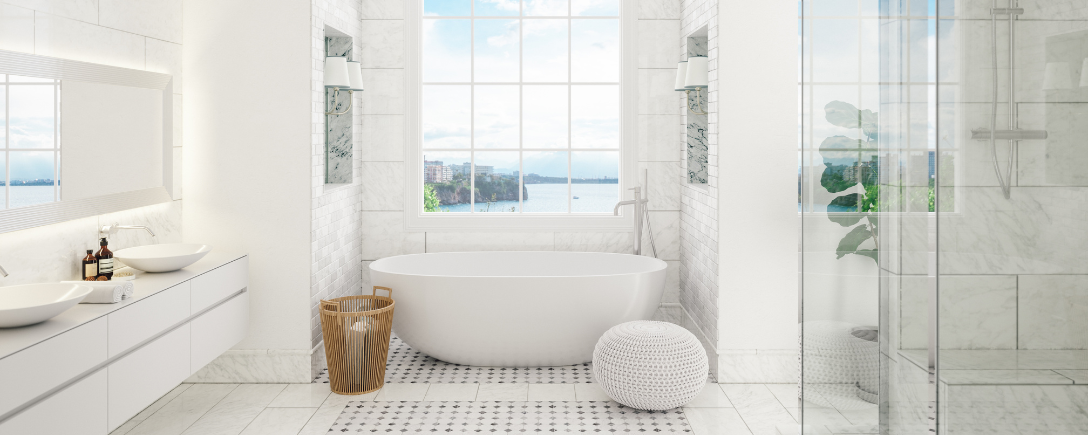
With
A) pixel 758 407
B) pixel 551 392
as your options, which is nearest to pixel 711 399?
pixel 758 407

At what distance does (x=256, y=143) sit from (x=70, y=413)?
6.23 feet

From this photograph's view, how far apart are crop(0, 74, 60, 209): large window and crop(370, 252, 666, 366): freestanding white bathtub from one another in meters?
1.74

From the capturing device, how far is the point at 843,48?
1.94 m

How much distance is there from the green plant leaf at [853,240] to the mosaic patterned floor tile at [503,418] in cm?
158

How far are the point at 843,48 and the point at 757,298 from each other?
2230 mm

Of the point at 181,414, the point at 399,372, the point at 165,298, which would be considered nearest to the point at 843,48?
the point at 165,298

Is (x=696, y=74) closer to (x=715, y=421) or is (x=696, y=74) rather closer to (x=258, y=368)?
(x=715, y=421)

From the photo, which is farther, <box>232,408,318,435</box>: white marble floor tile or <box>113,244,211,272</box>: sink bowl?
<box>232,408,318,435</box>: white marble floor tile

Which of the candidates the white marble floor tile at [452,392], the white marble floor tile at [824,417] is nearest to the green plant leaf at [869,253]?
the white marble floor tile at [824,417]

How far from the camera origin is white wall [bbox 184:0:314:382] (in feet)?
12.6

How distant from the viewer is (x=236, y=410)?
3562 mm

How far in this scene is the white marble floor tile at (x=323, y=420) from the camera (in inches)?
129

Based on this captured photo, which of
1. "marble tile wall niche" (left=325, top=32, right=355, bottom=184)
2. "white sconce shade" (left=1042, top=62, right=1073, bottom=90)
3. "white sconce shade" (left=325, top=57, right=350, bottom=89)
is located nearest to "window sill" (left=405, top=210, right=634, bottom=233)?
"marble tile wall niche" (left=325, top=32, right=355, bottom=184)

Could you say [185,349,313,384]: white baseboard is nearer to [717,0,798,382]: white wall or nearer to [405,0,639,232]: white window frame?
[405,0,639,232]: white window frame
